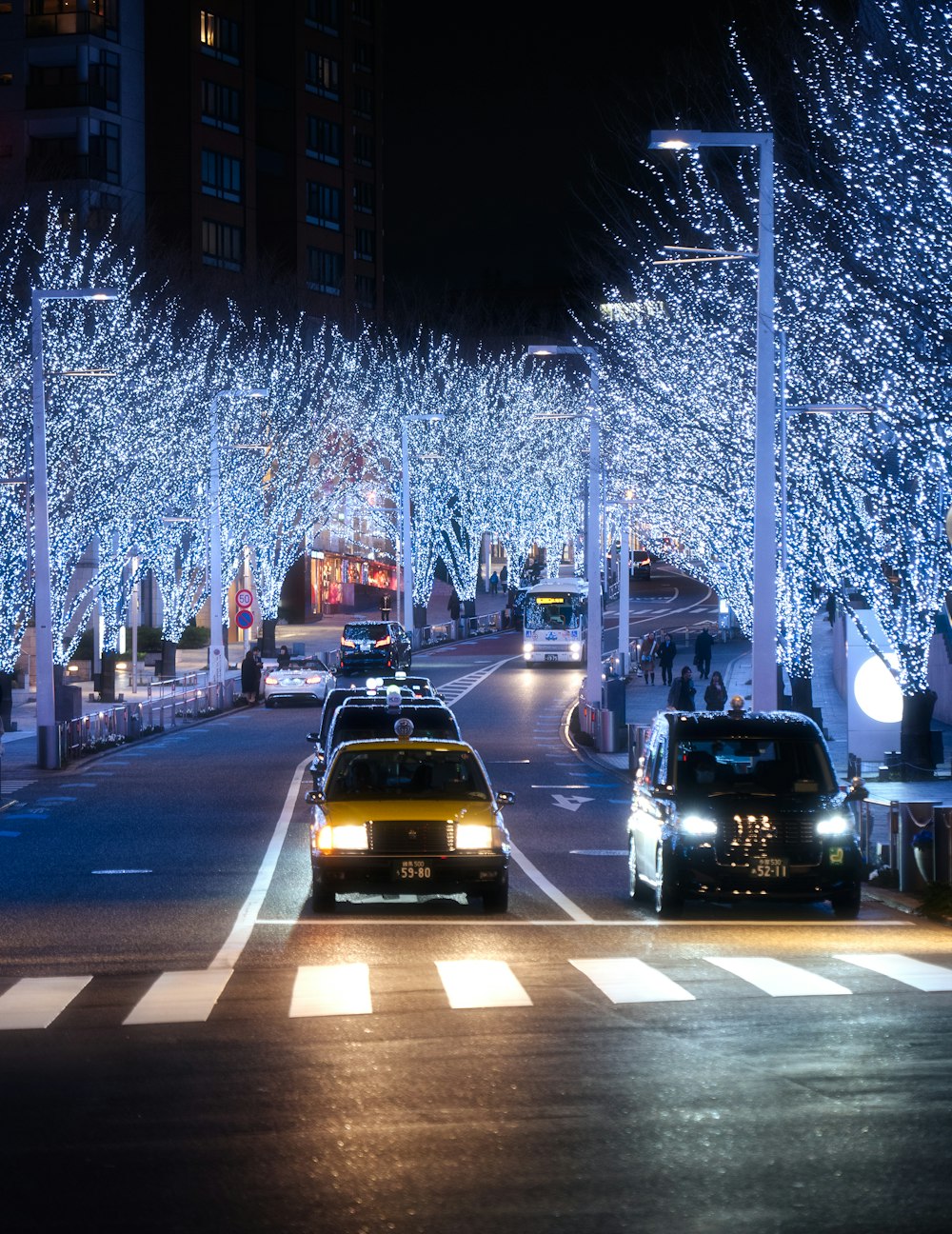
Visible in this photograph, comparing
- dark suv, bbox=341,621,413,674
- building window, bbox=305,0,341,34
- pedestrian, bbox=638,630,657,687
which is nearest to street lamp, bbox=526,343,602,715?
dark suv, bbox=341,621,413,674

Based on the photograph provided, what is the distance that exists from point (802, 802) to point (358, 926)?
422 centimetres

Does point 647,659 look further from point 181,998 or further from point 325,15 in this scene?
point 325,15

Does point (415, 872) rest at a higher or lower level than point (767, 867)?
lower

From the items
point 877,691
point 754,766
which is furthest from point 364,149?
point 754,766

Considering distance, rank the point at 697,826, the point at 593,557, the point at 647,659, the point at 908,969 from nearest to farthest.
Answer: the point at 908,969
the point at 697,826
the point at 593,557
the point at 647,659

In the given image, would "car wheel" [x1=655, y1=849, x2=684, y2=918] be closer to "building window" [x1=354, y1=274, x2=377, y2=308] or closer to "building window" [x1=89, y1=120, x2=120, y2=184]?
"building window" [x1=89, y1=120, x2=120, y2=184]

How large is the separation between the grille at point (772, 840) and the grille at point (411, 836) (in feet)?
8.35

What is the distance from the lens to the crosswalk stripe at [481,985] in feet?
40.2

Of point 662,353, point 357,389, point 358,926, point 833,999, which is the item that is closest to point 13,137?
point 357,389

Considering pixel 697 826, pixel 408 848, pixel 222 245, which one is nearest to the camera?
pixel 697 826

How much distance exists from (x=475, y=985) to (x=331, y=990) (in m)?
1.00

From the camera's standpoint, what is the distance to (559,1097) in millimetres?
8961

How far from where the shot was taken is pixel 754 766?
1861cm

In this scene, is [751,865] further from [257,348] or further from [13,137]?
[13,137]
